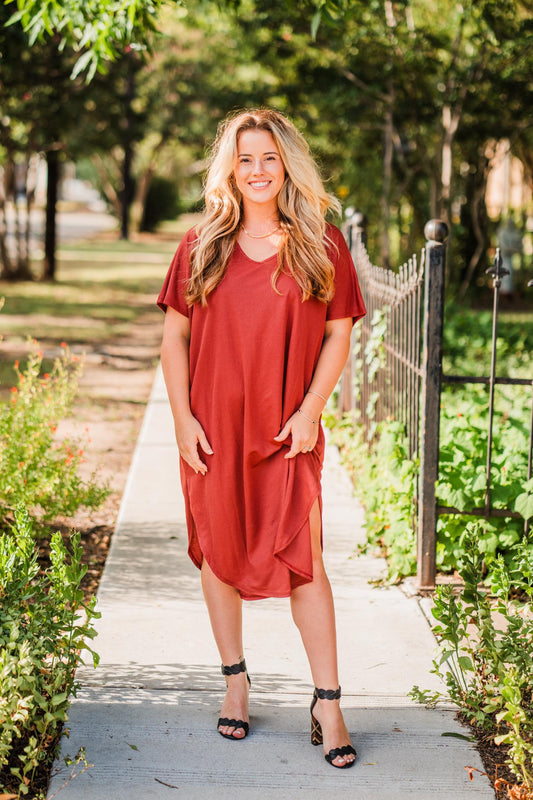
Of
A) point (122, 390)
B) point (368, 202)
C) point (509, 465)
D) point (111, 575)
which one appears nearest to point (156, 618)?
point (111, 575)

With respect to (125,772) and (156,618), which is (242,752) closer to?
(125,772)

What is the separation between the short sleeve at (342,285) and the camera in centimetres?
294

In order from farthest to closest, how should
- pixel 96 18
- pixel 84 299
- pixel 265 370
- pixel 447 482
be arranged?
1. pixel 84 299
2. pixel 96 18
3. pixel 447 482
4. pixel 265 370

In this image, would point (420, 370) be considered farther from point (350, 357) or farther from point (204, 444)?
point (350, 357)

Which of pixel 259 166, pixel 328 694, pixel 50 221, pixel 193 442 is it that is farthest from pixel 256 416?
pixel 50 221

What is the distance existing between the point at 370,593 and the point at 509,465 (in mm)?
913

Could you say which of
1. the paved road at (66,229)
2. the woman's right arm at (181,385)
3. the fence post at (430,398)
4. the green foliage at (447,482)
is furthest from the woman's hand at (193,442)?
the paved road at (66,229)

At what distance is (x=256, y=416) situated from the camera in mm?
2883

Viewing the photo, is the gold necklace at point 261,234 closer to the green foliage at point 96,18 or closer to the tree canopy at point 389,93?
the green foliage at point 96,18

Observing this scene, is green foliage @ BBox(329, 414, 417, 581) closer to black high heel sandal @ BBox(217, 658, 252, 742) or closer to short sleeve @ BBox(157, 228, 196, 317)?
black high heel sandal @ BBox(217, 658, 252, 742)

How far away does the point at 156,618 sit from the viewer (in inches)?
154

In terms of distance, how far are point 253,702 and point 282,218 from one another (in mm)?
1624

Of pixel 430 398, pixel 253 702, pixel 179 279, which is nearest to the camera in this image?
pixel 179 279

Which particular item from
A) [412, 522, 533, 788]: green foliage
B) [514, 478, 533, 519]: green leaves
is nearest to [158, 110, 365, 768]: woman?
[412, 522, 533, 788]: green foliage
